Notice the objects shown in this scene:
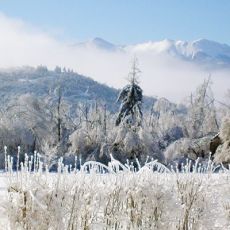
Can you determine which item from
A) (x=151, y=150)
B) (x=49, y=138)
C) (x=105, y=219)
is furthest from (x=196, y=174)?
(x=49, y=138)

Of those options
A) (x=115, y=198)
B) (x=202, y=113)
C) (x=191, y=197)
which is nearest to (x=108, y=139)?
(x=202, y=113)

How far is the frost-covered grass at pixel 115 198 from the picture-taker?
648cm

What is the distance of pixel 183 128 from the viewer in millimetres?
57719

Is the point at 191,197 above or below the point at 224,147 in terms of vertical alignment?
above

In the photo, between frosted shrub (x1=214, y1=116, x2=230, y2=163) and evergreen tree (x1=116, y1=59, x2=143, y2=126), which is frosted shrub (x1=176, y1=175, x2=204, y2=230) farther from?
evergreen tree (x1=116, y1=59, x2=143, y2=126)

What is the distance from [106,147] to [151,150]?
9.96ft

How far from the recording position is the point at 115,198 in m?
7.84

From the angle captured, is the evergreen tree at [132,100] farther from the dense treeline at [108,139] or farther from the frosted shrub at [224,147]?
the frosted shrub at [224,147]

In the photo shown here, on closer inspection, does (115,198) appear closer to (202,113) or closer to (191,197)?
(191,197)

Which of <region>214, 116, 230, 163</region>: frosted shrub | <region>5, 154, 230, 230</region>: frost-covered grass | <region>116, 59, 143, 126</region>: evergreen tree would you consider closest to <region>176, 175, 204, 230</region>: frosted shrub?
<region>5, 154, 230, 230</region>: frost-covered grass

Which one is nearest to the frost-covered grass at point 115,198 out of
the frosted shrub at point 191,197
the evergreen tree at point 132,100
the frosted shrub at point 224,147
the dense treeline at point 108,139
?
the frosted shrub at point 191,197

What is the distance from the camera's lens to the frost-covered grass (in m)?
6.48

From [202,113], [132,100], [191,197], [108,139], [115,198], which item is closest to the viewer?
[115,198]

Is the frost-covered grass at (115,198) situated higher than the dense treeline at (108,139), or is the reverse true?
the frost-covered grass at (115,198)
